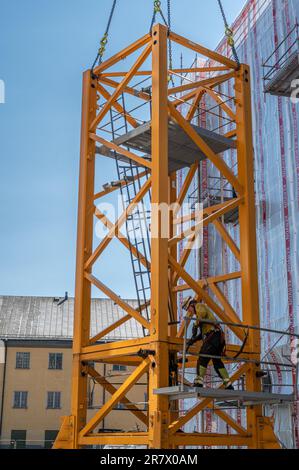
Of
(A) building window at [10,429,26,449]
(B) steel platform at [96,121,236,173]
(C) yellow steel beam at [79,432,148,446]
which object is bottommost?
(A) building window at [10,429,26,449]

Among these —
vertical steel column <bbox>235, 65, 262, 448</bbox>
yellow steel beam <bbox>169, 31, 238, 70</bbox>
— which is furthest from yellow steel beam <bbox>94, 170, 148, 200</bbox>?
yellow steel beam <bbox>169, 31, 238, 70</bbox>

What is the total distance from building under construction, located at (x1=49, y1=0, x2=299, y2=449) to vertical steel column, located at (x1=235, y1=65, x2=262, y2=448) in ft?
0.09

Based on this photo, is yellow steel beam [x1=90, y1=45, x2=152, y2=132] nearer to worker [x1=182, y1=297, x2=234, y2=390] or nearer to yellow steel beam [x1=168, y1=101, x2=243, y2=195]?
yellow steel beam [x1=168, y1=101, x2=243, y2=195]

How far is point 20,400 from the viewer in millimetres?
52938

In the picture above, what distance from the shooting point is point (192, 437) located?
11.9 metres

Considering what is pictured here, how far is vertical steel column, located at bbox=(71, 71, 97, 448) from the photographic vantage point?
1394cm

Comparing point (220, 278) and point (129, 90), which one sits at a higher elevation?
point (129, 90)

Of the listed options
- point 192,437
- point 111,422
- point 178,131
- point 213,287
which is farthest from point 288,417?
point 111,422

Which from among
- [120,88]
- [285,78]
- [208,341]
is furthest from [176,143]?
[208,341]

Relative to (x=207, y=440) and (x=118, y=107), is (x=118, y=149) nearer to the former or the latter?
(x=118, y=107)

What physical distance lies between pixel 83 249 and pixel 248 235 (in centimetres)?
364

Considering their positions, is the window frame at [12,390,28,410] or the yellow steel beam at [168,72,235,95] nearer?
the yellow steel beam at [168,72,235,95]
